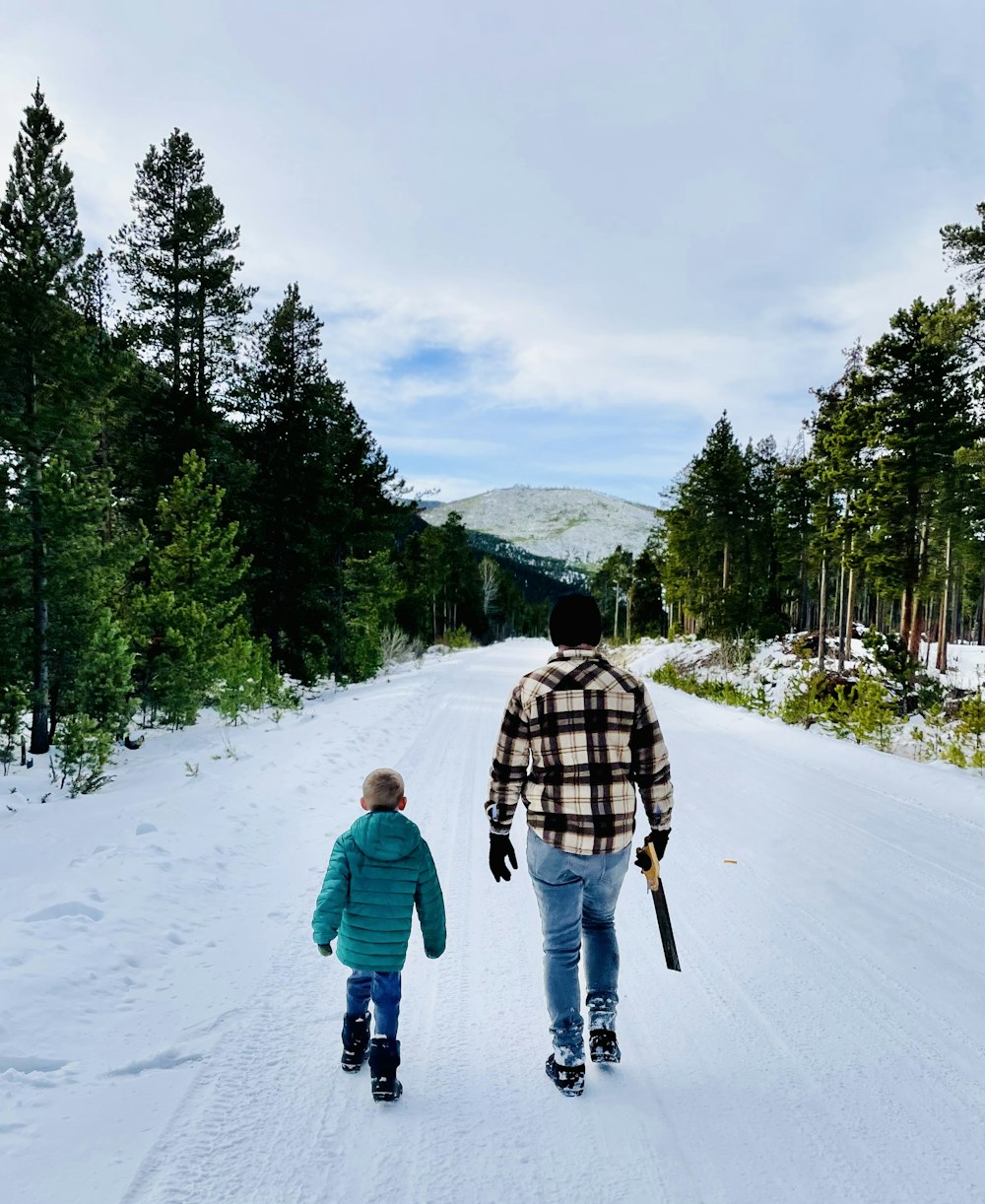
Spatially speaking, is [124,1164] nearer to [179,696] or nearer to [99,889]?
[99,889]

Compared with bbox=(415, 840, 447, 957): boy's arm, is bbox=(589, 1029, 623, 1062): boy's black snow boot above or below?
below

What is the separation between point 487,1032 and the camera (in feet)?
10.5

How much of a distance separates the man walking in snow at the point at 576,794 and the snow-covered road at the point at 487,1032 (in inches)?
12.8

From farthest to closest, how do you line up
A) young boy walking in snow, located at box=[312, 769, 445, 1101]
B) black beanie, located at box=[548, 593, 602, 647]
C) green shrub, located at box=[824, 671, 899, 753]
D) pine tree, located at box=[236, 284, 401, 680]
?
pine tree, located at box=[236, 284, 401, 680], green shrub, located at box=[824, 671, 899, 753], black beanie, located at box=[548, 593, 602, 647], young boy walking in snow, located at box=[312, 769, 445, 1101]

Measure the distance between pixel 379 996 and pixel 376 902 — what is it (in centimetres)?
41

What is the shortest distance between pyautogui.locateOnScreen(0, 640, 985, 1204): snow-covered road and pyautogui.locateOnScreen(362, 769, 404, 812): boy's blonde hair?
3.96 ft

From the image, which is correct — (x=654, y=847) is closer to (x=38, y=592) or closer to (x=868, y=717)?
(x=868, y=717)

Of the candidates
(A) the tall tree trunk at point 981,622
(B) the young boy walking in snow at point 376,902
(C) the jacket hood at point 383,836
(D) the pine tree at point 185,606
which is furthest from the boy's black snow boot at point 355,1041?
(A) the tall tree trunk at point 981,622

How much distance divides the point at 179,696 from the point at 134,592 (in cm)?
256

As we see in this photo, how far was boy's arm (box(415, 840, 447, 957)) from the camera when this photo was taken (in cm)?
292

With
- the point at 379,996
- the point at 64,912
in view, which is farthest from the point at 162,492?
the point at 379,996

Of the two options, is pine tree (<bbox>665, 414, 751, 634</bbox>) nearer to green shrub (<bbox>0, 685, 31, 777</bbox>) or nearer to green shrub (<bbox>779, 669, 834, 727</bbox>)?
green shrub (<bbox>779, 669, 834, 727</bbox>)

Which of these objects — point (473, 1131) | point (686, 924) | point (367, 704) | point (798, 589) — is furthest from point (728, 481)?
point (473, 1131)

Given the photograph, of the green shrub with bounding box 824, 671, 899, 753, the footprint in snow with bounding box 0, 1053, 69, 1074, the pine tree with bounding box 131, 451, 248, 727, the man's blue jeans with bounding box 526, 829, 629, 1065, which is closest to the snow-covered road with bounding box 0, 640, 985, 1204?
the footprint in snow with bounding box 0, 1053, 69, 1074
